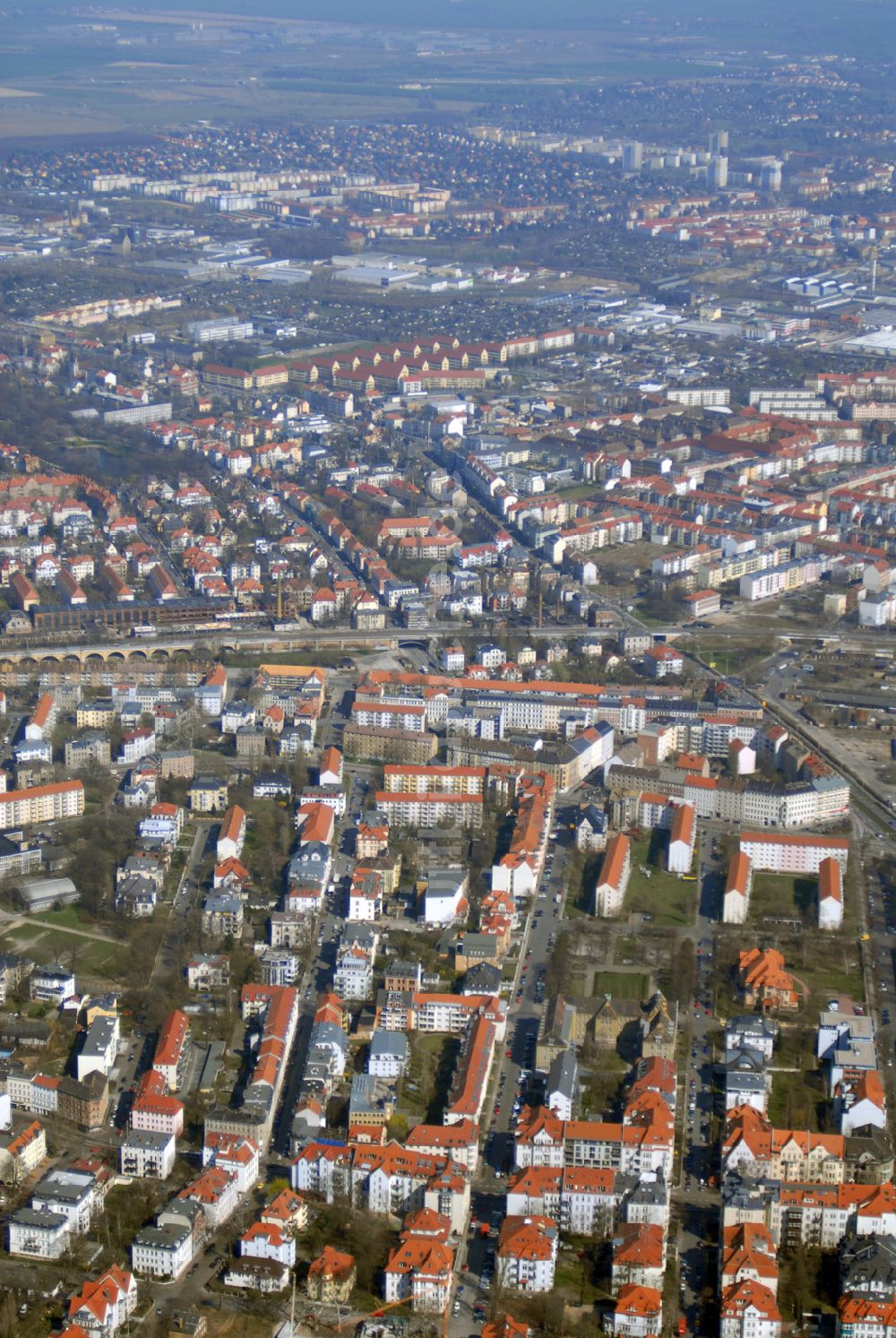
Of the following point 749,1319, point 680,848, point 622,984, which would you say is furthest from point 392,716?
point 749,1319

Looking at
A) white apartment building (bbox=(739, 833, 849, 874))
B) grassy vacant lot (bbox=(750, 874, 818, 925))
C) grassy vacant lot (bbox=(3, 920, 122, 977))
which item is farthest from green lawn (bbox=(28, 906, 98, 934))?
white apartment building (bbox=(739, 833, 849, 874))

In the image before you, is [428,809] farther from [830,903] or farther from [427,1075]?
[427,1075]

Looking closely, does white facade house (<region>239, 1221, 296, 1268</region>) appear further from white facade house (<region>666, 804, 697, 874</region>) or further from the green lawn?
white facade house (<region>666, 804, 697, 874</region>)

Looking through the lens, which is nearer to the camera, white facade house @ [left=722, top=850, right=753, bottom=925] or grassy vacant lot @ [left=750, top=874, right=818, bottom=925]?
white facade house @ [left=722, top=850, right=753, bottom=925]

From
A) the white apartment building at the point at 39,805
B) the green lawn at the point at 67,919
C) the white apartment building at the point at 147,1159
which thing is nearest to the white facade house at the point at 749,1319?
the white apartment building at the point at 147,1159

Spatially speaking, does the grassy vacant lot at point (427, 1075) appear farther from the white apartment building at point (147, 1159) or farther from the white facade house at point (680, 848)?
the white facade house at point (680, 848)

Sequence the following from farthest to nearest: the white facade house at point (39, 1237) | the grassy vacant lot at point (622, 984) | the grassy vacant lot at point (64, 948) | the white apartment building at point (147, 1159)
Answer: the grassy vacant lot at point (64, 948) < the grassy vacant lot at point (622, 984) < the white apartment building at point (147, 1159) < the white facade house at point (39, 1237)
